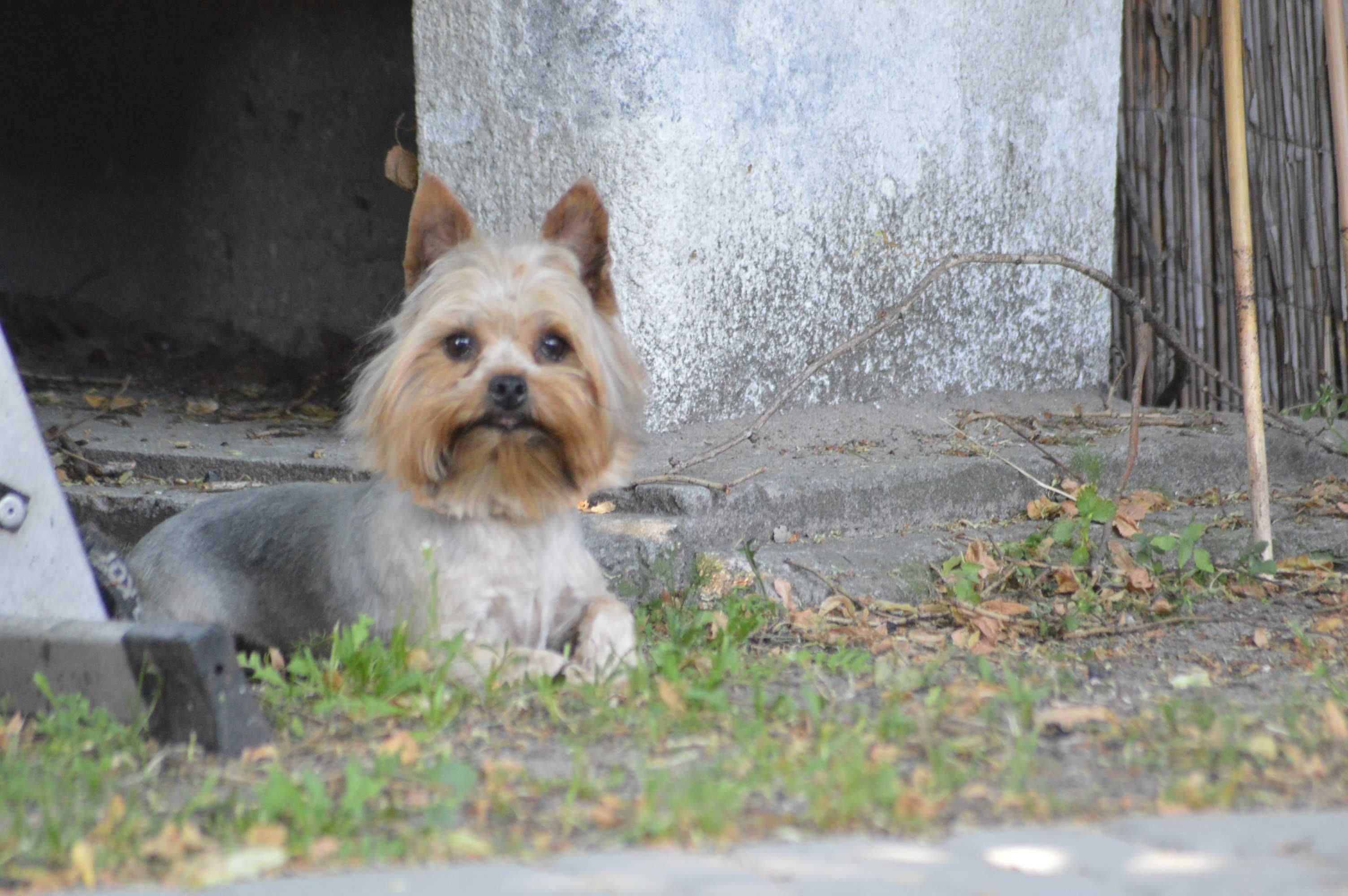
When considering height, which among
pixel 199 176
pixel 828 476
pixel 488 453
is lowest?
pixel 828 476

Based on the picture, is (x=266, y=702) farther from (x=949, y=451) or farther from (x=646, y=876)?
(x=949, y=451)

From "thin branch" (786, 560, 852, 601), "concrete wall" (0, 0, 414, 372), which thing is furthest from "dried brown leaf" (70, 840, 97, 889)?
"concrete wall" (0, 0, 414, 372)

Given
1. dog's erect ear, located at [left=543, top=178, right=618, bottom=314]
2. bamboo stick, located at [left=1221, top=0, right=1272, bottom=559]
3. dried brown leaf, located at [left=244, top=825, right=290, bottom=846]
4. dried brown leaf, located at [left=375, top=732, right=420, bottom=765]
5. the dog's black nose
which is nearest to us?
dried brown leaf, located at [left=244, top=825, right=290, bottom=846]

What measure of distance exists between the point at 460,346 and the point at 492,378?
17 centimetres

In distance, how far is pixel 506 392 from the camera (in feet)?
9.98

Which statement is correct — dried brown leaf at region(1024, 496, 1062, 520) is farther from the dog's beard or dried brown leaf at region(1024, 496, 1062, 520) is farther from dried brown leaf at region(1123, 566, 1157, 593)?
the dog's beard

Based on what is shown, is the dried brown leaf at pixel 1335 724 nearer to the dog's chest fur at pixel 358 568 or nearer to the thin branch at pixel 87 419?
the dog's chest fur at pixel 358 568

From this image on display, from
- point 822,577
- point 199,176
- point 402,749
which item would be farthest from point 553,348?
point 199,176

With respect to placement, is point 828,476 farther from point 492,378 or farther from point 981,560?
point 492,378

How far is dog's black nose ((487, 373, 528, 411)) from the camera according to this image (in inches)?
120

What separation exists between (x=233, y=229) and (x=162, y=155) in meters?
0.70

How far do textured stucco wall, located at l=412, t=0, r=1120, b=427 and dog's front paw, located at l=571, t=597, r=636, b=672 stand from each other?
1.34 metres

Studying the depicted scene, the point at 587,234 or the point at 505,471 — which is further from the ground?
the point at 587,234

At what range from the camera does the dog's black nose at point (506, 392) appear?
9.98 ft
